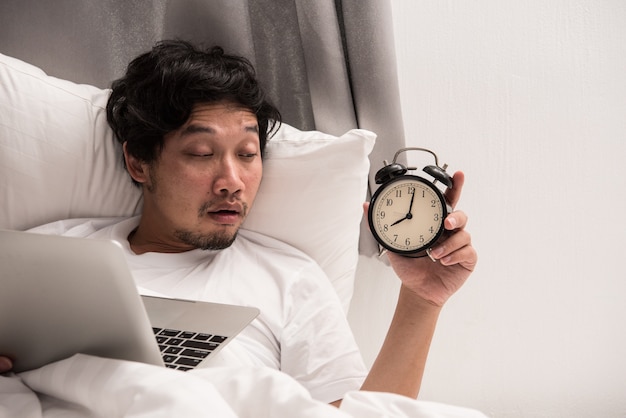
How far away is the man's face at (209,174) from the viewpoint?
4.37 feet

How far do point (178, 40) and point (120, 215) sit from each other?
18.2 inches

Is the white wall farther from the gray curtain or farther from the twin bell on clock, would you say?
the twin bell on clock

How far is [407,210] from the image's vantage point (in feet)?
3.71

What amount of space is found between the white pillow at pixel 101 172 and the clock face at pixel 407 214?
260 mm

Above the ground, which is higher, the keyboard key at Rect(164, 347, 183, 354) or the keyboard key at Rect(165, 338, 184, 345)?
the keyboard key at Rect(164, 347, 183, 354)

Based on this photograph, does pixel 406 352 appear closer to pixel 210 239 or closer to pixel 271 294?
pixel 271 294

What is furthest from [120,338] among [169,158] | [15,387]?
[169,158]

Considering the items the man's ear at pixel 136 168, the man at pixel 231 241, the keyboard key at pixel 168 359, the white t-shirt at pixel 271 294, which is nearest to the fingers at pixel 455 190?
the man at pixel 231 241

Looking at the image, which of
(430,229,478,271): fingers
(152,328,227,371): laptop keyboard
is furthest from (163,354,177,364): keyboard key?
(430,229,478,271): fingers

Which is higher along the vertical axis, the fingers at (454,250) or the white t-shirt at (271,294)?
the fingers at (454,250)

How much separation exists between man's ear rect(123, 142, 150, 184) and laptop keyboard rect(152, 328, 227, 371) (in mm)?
485

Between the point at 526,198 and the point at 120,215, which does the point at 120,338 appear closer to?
the point at 120,215

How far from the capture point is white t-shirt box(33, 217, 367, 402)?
3.99 ft

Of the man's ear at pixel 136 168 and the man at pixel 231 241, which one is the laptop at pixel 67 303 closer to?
the man at pixel 231 241
